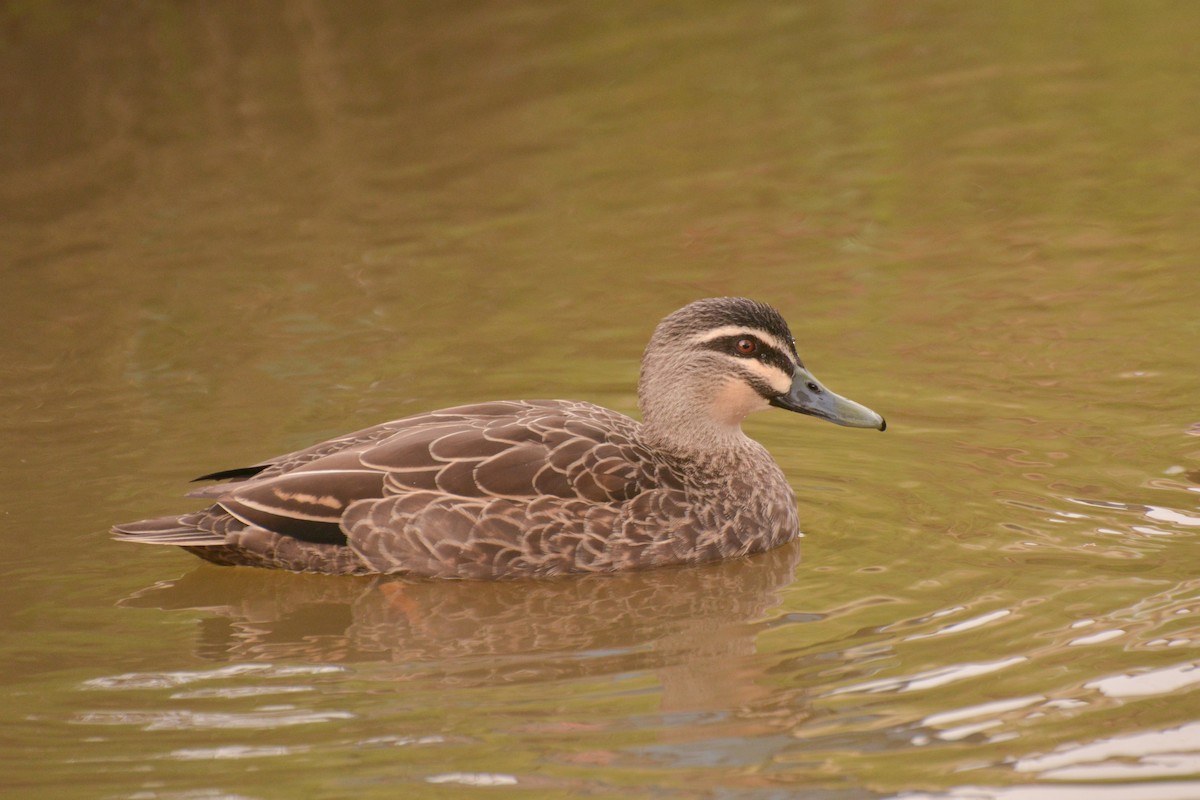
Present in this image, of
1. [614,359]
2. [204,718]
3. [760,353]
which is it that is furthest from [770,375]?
[204,718]

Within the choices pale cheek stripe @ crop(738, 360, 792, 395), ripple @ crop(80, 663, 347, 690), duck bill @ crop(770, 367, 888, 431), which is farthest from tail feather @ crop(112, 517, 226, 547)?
duck bill @ crop(770, 367, 888, 431)

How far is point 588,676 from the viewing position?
7.39m

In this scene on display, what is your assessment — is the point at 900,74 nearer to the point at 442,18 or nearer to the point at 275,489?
the point at 442,18

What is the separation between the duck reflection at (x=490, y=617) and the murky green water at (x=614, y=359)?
0.10ft

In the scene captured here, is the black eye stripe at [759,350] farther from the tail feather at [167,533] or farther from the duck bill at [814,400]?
the tail feather at [167,533]

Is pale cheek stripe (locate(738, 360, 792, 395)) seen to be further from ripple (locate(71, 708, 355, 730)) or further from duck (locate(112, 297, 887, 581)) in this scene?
ripple (locate(71, 708, 355, 730))

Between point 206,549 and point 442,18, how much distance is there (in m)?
11.3

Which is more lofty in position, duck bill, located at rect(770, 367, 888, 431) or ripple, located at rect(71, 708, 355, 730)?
duck bill, located at rect(770, 367, 888, 431)

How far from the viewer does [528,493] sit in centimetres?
852

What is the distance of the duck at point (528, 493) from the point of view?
8.50 m

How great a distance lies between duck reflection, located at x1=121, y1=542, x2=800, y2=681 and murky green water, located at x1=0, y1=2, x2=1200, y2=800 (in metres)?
0.03

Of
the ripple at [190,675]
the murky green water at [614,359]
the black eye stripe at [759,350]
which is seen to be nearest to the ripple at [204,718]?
the murky green water at [614,359]

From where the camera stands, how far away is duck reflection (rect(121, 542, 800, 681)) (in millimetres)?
7684

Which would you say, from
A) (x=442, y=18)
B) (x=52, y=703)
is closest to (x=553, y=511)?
(x=52, y=703)
